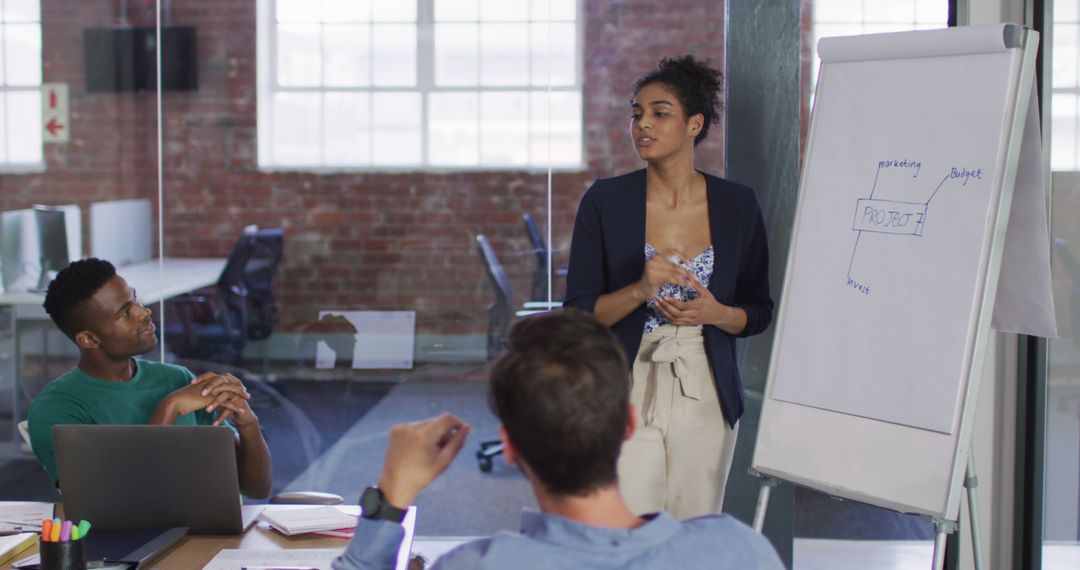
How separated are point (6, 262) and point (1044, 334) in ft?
11.3

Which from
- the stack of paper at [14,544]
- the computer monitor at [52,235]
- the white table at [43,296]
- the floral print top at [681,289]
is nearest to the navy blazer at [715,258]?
the floral print top at [681,289]

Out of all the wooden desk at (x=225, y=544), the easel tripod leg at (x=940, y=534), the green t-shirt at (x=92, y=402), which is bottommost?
the easel tripod leg at (x=940, y=534)

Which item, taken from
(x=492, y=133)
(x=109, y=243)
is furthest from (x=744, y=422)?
(x=109, y=243)

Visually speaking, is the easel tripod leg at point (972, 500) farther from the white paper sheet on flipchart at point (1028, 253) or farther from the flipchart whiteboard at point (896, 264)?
the white paper sheet on flipchart at point (1028, 253)

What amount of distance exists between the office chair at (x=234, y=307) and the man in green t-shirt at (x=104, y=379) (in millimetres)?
1372

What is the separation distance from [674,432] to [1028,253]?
905 mm

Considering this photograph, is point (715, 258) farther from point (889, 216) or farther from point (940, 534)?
point (940, 534)

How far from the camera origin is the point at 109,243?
3.82 metres

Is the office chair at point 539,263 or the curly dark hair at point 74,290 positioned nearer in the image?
the curly dark hair at point 74,290

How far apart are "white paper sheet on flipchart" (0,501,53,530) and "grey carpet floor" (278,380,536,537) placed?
5.65 feet

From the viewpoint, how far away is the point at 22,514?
2.10 metres

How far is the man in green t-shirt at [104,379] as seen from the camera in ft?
7.56

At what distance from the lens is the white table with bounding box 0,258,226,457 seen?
148 inches

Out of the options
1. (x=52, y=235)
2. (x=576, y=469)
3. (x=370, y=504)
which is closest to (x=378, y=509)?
(x=370, y=504)
